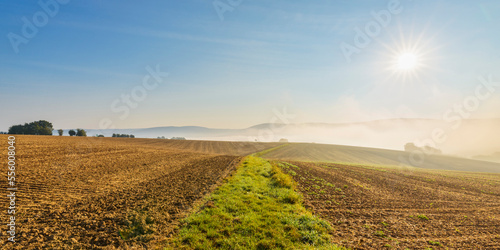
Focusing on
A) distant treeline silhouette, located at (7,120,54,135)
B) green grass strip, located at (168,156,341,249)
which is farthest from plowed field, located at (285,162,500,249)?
distant treeline silhouette, located at (7,120,54,135)

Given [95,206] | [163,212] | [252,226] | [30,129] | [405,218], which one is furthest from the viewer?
[30,129]

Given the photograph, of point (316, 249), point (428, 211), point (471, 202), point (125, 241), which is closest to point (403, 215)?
point (428, 211)

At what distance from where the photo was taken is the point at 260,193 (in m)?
15.3

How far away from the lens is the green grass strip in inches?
306

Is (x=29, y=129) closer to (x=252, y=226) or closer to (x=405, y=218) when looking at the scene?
(x=252, y=226)

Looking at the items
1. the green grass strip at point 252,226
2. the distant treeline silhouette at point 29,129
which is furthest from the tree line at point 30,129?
the green grass strip at point 252,226

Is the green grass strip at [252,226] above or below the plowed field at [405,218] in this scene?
above

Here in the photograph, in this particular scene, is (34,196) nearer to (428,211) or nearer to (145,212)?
(145,212)

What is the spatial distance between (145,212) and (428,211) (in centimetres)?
2018

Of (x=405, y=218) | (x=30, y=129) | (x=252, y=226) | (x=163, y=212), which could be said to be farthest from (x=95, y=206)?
(x=30, y=129)

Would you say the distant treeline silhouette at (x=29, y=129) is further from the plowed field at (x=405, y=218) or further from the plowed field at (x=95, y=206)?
the plowed field at (x=405, y=218)

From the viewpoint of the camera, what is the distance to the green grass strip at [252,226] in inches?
306

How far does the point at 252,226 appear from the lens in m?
9.20

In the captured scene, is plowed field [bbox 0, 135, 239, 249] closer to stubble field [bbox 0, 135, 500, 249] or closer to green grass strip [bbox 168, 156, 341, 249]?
stubble field [bbox 0, 135, 500, 249]
